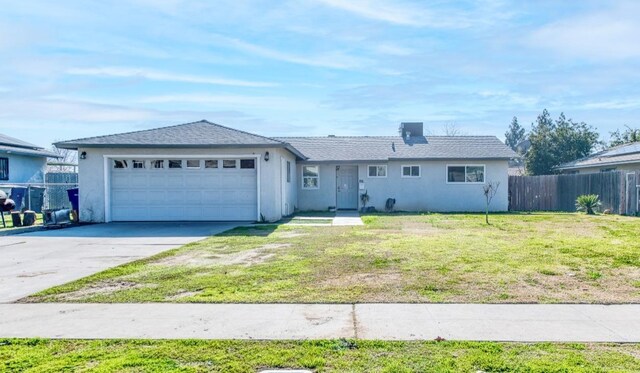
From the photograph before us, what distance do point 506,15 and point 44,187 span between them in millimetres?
21136

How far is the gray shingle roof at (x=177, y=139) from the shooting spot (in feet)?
52.4

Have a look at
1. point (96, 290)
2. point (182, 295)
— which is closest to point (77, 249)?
point (96, 290)

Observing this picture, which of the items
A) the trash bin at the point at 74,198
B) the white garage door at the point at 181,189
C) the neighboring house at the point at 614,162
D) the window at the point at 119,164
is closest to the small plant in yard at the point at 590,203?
the neighboring house at the point at 614,162

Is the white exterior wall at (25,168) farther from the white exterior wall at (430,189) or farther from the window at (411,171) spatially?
the window at (411,171)

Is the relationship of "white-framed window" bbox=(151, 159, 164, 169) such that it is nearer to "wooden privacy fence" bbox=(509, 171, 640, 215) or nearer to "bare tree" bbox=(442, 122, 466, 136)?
"wooden privacy fence" bbox=(509, 171, 640, 215)

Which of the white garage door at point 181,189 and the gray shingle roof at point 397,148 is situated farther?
the gray shingle roof at point 397,148

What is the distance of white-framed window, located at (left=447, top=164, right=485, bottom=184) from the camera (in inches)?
891

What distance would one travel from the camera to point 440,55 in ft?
73.7

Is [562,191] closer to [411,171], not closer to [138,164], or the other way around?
[411,171]

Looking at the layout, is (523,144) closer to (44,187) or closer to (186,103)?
(186,103)

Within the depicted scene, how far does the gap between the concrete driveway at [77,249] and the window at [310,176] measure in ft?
25.4

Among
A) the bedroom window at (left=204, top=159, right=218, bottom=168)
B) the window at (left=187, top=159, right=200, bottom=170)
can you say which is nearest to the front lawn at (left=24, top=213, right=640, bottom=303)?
the bedroom window at (left=204, top=159, right=218, bottom=168)

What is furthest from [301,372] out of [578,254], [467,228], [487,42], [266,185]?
[487,42]

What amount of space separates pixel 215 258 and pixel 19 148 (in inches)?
825
